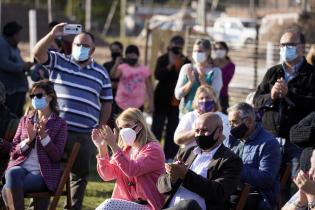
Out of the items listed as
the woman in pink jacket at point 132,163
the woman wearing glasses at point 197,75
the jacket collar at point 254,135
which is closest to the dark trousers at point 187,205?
the woman in pink jacket at point 132,163

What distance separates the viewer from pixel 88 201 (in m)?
10.1

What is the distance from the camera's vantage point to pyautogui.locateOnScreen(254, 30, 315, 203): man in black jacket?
8812 millimetres

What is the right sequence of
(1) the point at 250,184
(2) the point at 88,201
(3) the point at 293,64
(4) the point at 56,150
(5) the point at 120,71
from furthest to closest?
(5) the point at 120,71
(2) the point at 88,201
(3) the point at 293,64
(4) the point at 56,150
(1) the point at 250,184

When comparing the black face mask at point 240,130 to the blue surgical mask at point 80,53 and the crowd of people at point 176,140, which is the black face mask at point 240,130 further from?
the blue surgical mask at point 80,53

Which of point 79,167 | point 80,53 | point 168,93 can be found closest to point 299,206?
point 79,167

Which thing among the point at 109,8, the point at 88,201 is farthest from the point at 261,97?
the point at 109,8

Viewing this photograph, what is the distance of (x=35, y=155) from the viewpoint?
8.33 meters

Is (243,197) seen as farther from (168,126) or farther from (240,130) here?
(168,126)

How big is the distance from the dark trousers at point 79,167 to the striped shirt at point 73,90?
10 centimetres

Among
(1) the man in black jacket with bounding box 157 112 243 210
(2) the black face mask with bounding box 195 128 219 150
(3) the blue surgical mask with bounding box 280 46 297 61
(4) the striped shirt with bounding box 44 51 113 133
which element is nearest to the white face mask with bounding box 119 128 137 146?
(1) the man in black jacket with bounding box 157 112 243 210

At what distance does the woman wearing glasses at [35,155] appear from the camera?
8.15 m

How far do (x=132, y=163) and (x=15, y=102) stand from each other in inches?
236

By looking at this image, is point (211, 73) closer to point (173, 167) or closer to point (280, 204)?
point (280, 204)

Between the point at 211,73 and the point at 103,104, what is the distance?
1.68m
